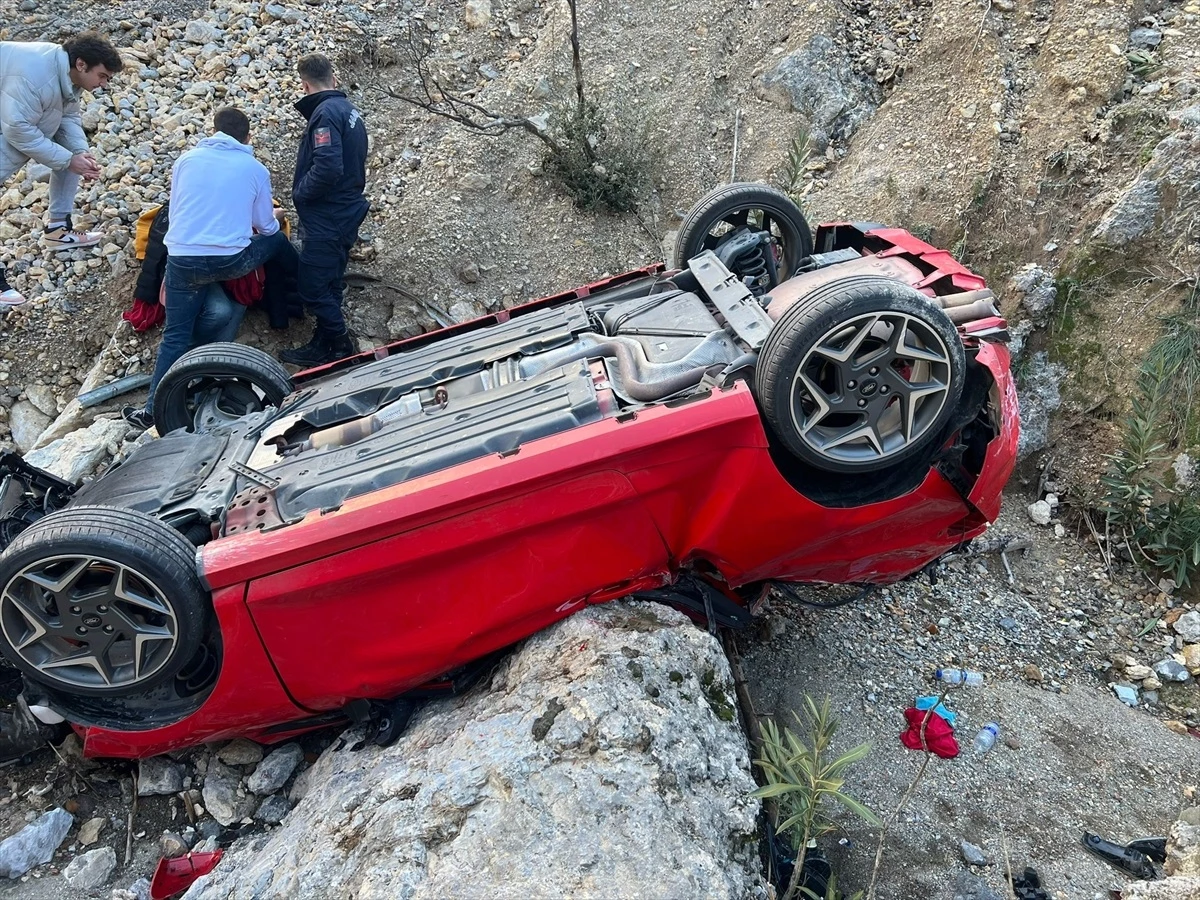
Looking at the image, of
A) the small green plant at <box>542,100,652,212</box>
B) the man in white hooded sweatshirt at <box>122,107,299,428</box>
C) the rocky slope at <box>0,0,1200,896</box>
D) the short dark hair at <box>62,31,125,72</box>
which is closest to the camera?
the rocky slope at <box>0,0,1200,896</box>

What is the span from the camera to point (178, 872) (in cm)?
297

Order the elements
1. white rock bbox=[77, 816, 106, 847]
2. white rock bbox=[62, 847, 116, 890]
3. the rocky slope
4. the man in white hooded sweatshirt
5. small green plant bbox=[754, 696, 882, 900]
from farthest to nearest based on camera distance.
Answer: the man in white hooded sweatshirt
the rocky slope
white rock bbox=[77, 816, 106, 847]
white rock bbox=[62, 847, 116, 890]
small green plant bbox=[754, 696, 882, 900]

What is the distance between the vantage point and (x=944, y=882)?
282cm

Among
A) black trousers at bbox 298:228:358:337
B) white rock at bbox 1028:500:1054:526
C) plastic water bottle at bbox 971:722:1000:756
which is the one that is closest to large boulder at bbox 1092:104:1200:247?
white rock at bbox 1028:500:1054:526

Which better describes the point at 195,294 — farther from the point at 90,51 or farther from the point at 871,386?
the point at 871,386

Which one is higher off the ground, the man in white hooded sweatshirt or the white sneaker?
the man in white hooded sweatshirt

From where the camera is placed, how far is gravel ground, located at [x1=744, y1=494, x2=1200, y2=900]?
116 inches

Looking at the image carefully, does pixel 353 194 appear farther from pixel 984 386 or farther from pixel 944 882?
pixel 944 882

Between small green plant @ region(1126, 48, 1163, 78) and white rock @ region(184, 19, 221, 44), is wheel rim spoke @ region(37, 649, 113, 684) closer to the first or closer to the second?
white rock @ region(184, 19, 221, 44)

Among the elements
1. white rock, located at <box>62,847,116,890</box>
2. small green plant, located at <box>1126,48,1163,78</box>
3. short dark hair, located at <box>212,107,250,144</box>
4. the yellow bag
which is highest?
small green plant, located at <box>1126,48,1163,78</box>

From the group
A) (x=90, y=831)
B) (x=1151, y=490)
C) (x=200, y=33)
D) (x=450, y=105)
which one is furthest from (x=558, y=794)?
(x=200, y=33)

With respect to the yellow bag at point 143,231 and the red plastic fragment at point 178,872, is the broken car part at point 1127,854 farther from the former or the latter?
the yellow bag at point 143,231

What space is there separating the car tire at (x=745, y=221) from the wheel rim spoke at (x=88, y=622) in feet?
9.02

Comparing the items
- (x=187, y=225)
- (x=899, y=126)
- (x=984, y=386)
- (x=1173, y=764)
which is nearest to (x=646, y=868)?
(x=984, y=386)
